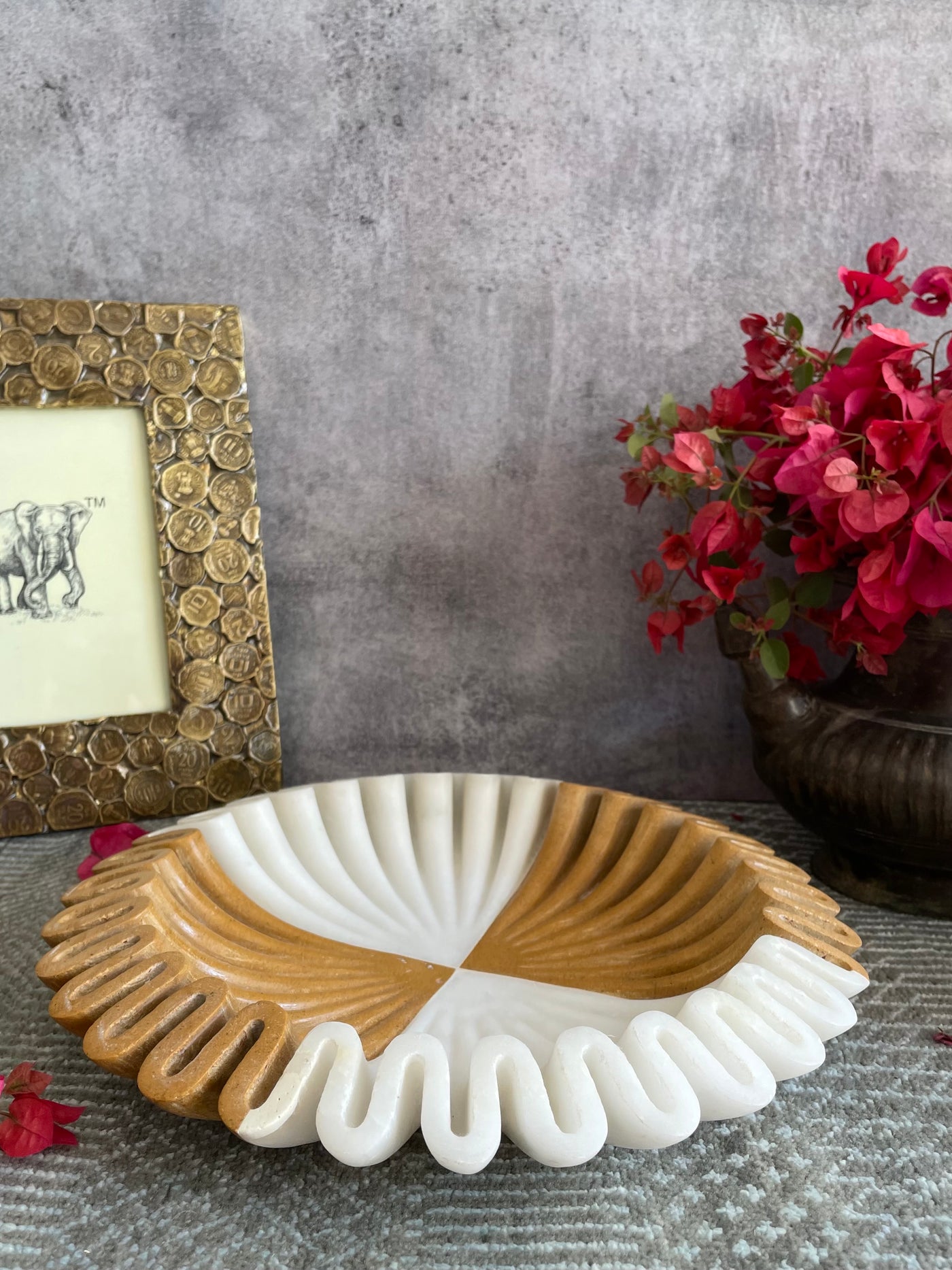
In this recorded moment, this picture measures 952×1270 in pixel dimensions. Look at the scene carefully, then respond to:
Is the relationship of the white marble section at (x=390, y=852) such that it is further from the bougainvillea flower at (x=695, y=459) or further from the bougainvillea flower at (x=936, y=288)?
the bougainvillea flower at (x=936, y=288)

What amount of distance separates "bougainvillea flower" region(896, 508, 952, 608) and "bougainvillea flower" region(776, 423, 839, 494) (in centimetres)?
7

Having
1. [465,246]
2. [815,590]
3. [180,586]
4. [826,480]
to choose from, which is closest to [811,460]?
A: [826,480]

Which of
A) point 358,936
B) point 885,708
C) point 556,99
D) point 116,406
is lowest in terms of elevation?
point 358,936

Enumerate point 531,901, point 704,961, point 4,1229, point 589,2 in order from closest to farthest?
1. point 4,1229
2. point 704,961
3. point 531,901
4. point 589,2

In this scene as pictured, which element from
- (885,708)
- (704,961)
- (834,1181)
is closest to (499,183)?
(885,708)

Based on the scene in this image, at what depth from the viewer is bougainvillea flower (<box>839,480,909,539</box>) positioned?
55 cm

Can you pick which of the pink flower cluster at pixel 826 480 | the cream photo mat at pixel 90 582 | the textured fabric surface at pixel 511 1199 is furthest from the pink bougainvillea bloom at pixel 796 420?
the cream photo mat at pixel 90 582

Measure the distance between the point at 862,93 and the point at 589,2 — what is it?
0.81ft

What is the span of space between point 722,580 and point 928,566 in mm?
132

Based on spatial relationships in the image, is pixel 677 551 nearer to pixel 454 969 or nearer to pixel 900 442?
pixel 900 442

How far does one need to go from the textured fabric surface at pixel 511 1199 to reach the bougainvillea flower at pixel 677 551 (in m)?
0.34

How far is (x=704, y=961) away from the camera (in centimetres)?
55

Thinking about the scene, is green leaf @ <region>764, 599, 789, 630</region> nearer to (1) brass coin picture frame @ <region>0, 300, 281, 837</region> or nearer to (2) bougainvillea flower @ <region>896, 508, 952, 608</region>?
(2) bougainvillea flower @ <region>896, 508, 952, 608</region>

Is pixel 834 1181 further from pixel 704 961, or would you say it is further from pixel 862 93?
pixel 862 93
